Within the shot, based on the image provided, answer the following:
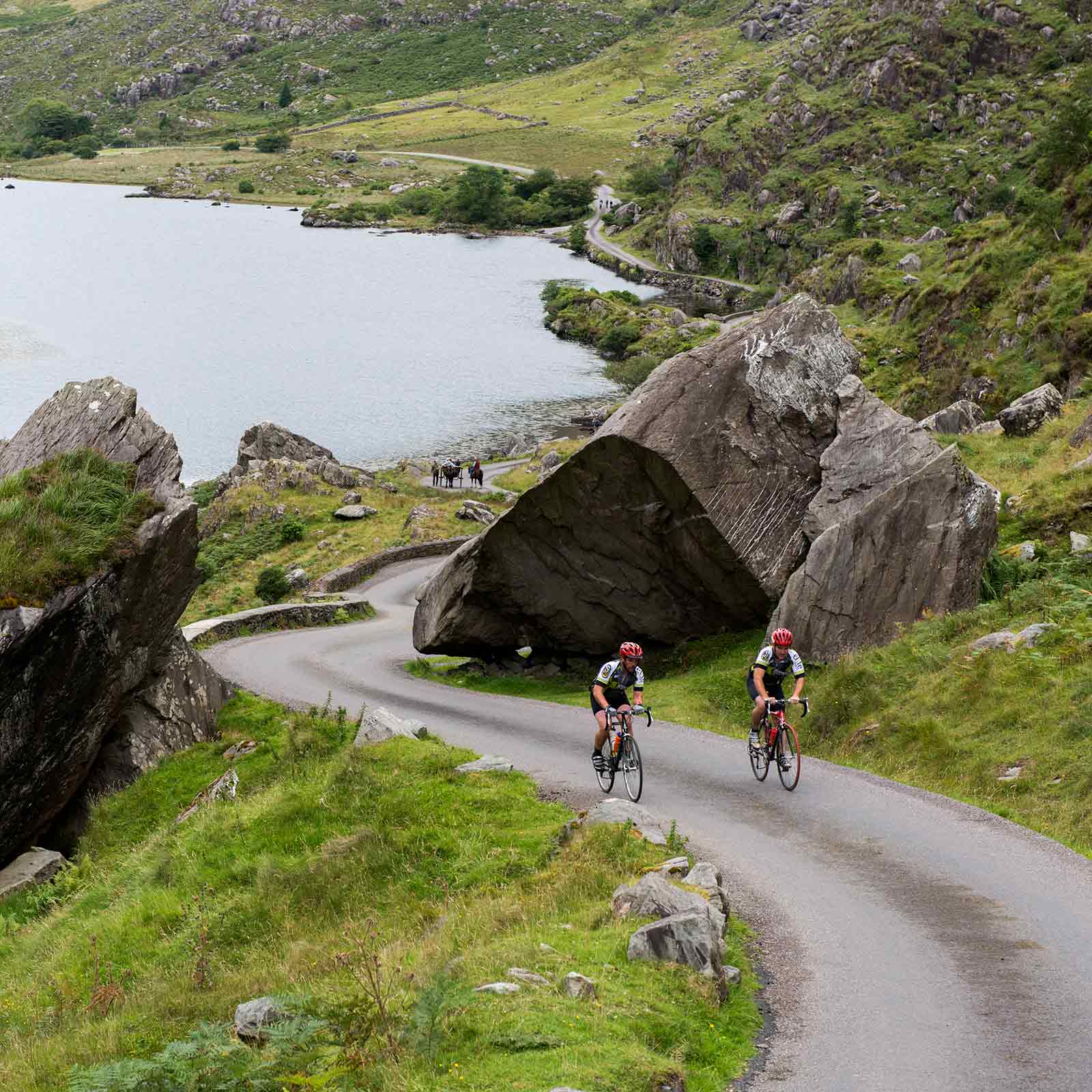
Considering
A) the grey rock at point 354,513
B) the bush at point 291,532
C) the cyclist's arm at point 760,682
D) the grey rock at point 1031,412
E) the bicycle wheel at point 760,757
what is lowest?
the bush at point 291,532

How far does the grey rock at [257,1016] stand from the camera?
10469mm

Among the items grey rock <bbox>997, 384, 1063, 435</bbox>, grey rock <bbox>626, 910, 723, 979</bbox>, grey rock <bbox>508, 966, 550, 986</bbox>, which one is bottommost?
grey rock <bbox>508, 966, 550, 986</bbox>

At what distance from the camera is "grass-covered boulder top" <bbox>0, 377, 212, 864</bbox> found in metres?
20.0

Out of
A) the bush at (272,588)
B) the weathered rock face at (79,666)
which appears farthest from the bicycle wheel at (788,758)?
the bush at (272,588)

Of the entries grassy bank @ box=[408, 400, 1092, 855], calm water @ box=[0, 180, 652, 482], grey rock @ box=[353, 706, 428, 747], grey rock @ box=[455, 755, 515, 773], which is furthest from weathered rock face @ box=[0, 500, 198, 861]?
calm water @ box=[0, 180, 652, 482]

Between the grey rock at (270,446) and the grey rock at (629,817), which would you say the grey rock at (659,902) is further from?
the grey rock at (270,446)

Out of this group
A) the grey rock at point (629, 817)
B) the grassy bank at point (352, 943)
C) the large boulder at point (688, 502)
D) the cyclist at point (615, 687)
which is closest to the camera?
the grassy bank at point (352, 943)

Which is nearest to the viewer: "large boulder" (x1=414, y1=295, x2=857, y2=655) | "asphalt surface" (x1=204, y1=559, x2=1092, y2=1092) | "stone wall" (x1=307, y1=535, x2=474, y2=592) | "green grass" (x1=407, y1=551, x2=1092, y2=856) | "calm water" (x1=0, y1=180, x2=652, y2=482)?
"asphalt surface" (x1=204, y1=559, x2=1092, y2=1092)

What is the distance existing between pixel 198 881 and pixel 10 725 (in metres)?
5.72

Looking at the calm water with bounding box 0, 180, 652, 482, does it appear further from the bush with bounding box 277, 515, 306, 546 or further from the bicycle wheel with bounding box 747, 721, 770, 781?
the bicycle wheel with bounding box 747, 721, 770, 781

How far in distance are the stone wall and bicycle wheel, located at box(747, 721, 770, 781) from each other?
27.8 metres

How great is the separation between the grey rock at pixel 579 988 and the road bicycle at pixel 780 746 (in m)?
7.75

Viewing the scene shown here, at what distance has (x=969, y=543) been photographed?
23312 mm

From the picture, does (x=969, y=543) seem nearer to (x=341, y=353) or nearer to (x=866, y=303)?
(x=866, y=303)
